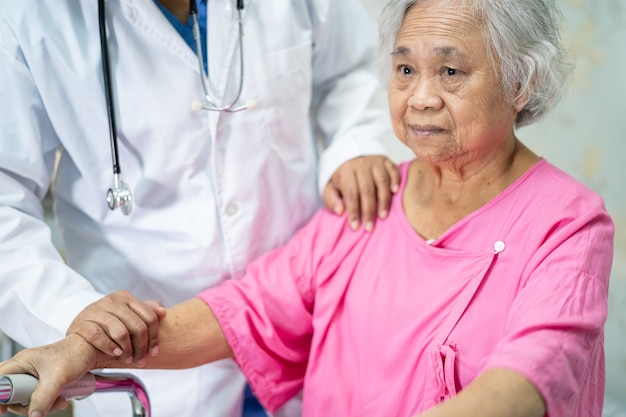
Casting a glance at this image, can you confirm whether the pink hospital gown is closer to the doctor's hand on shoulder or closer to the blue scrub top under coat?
the doctor's hand on shoulder

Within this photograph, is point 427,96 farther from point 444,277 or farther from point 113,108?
point 113,108

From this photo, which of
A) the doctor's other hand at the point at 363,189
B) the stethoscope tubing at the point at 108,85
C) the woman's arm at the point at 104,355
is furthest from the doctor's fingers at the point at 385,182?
the stethoscope tubing at the point at 108,85

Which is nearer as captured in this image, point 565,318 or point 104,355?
point 565,318

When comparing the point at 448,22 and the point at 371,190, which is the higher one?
the point at 448,22

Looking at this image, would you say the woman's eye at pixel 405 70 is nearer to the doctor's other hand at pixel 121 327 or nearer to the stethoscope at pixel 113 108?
the stethoscope at pixel 113 108

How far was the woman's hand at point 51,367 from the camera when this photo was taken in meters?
1.32

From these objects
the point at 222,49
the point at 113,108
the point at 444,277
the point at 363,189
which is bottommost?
the point at 444,277

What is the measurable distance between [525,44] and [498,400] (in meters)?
0.68

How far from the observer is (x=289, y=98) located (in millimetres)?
1854

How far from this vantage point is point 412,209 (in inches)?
68.4

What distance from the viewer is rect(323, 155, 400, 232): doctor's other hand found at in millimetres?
1770

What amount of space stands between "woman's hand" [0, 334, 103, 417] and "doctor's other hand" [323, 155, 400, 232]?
0.63 metres

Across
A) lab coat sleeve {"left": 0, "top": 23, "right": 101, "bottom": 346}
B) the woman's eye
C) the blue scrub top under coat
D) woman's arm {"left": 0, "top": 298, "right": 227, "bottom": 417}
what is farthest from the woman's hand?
the woman's eye

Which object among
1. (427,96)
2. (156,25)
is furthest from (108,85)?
(427,96)
